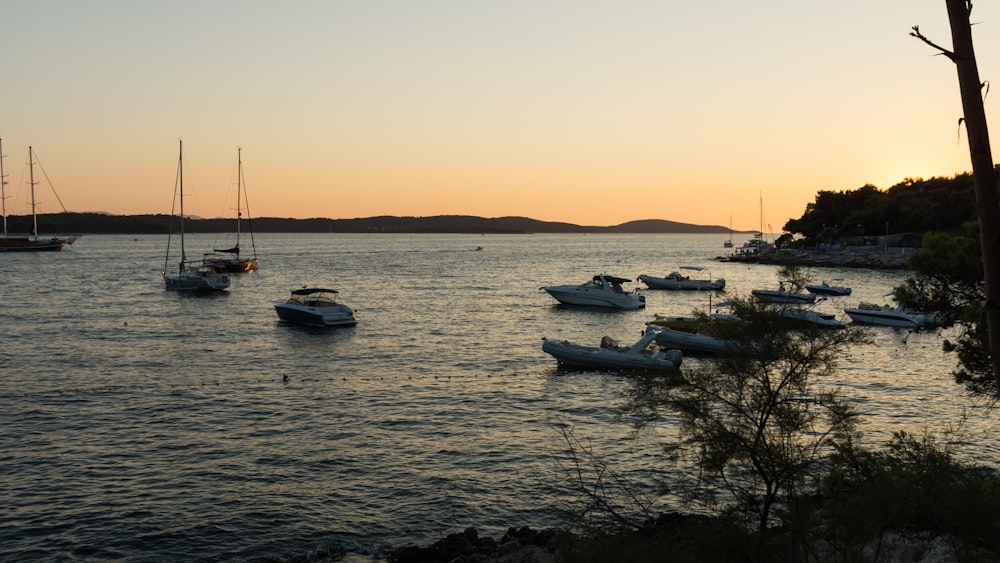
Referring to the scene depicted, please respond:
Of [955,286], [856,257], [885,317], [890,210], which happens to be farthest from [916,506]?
[890,210]

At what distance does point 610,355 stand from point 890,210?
434 feet

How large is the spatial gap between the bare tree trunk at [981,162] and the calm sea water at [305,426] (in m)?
18.6

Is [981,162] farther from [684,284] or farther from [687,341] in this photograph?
[684,284]

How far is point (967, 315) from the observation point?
63.5 ft

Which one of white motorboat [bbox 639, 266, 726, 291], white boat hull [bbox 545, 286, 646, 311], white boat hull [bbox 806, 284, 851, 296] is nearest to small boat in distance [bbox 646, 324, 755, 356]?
white boat hull [bbox 545, 286, 646, 311]

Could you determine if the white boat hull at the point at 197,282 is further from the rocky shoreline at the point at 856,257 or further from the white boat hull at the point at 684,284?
the rocky shoreline at the point at 856,257

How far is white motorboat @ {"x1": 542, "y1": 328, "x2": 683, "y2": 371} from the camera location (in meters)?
41.8

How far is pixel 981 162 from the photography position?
12.6 ft

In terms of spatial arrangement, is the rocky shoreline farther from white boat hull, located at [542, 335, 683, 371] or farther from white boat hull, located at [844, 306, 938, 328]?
white boat hull, located at [542, 335, 683, 371]

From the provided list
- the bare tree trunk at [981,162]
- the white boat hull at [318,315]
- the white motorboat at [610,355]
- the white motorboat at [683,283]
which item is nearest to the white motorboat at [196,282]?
the white boat hull at [318,315]

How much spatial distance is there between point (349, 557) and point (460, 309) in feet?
191

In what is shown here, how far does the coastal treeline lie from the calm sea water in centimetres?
9079

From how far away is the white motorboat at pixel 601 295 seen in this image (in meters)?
76.4

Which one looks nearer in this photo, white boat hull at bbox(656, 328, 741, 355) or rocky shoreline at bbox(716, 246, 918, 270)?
white boat hull at bbox(656, 328, 741, 355)
